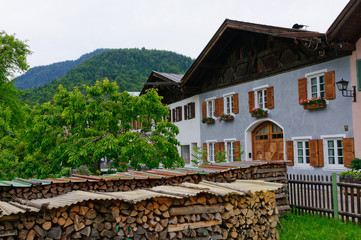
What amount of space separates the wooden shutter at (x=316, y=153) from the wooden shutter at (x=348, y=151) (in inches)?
44.3

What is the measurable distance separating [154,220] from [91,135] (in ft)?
26.0

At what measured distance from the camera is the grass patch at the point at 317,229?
777 cm

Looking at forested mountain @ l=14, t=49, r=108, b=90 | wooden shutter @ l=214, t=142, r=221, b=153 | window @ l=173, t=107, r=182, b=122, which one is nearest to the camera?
wooden shutter @ l=214, t=142, r=221, b=153

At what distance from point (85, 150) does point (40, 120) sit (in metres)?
2.30

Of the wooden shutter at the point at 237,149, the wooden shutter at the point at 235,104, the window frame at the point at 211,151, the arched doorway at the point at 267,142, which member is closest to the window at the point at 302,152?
the arched doorway at the point at 267,142

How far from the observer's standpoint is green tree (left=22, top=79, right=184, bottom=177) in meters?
12.4

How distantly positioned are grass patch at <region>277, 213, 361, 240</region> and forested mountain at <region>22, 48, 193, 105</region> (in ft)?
126

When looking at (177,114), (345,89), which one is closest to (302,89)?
(345,89)

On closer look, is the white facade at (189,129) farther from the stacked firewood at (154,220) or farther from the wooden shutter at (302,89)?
the stacked firewood at (154,220)

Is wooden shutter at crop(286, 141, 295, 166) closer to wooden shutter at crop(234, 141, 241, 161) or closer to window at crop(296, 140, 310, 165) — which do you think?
window at crop(296, 140, 310, 165)

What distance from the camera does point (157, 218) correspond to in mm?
5855

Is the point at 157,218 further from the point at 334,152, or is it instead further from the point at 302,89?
the point at 302,89

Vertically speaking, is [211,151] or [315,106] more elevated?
[315,106]

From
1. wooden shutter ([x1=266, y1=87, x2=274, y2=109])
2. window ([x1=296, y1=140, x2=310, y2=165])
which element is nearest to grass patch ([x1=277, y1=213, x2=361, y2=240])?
window ([x1=296, y1=140, x2=310, y2=165])
